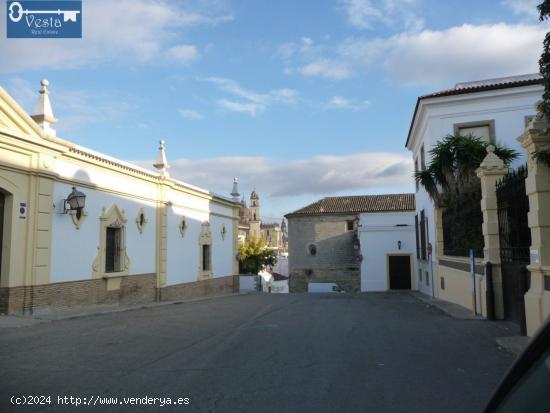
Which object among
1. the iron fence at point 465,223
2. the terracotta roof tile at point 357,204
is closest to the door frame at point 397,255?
the terracotta roof tile at point 357,204

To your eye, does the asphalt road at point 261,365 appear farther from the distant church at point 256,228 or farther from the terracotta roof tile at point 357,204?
the distant church at point 256,228

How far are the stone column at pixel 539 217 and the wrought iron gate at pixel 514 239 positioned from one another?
0.78 m

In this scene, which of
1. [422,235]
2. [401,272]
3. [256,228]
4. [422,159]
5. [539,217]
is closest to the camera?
[539,217]

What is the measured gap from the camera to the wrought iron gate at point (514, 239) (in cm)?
980

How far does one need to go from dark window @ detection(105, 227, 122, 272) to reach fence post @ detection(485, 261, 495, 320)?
11407 millimetres

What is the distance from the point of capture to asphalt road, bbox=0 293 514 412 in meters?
5.12

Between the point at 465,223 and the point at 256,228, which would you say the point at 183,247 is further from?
the point at 256,228

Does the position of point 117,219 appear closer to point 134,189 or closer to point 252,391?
point 134,189

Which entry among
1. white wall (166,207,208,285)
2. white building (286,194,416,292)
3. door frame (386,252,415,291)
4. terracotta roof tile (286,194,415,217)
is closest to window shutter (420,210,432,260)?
door frame (386,252,415,291)

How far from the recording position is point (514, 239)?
35.4ft

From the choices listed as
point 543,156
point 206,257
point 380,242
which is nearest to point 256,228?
point 380,242

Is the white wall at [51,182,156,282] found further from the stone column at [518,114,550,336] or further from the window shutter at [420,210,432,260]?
the window shutter at [420,210,432,260]

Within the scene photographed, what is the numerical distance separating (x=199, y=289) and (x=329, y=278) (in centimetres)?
2298

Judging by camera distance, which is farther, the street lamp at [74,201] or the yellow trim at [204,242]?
the yellow trim at [204,242]
